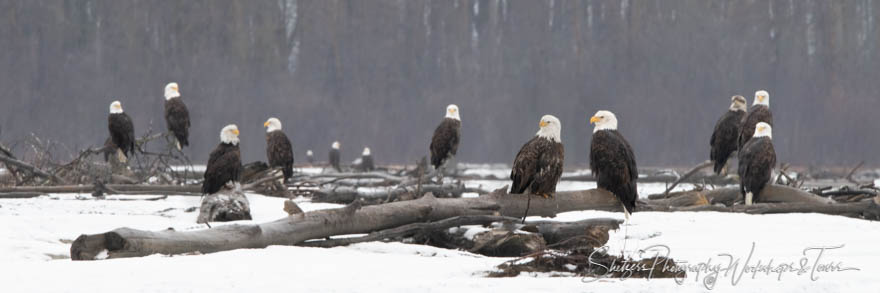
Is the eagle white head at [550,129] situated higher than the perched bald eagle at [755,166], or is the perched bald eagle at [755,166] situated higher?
the eagle white head at [550,129]

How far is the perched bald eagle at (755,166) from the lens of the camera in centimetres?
757

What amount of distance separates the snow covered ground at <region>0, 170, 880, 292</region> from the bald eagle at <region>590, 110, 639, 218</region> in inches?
11.1

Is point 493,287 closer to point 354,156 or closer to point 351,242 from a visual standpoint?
point 351,242

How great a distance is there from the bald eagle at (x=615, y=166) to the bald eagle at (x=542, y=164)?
49cm

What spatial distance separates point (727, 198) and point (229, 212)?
197 inches

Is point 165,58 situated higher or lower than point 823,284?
higher

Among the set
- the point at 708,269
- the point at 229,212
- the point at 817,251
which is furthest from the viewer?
the point at 229,212

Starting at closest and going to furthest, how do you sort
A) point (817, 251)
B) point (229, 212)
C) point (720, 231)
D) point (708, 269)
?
point (708, 269), point (817, 251), point (720, 231), point (229, 212)

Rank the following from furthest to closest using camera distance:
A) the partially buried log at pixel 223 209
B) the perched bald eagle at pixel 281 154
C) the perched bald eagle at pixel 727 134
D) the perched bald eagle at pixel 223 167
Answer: the perched bald eagle at pixel 281 154
the perched bald eagle at pixel 727 134
the perched bald eagle at pixel 223 167
the partially buried log at pixel 223 209

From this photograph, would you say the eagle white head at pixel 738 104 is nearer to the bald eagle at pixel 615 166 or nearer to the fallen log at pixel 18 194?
A: the bald eagle at pixel 615 166

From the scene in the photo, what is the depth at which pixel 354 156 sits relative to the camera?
151ft

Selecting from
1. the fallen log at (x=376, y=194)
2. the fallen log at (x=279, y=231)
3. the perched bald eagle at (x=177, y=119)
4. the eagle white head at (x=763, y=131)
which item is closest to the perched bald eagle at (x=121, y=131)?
the perched bald eagle at (x=177, y=119)

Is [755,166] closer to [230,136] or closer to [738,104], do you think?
[738,104]

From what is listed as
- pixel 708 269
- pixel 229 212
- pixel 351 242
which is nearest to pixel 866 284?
pixel 708 269
